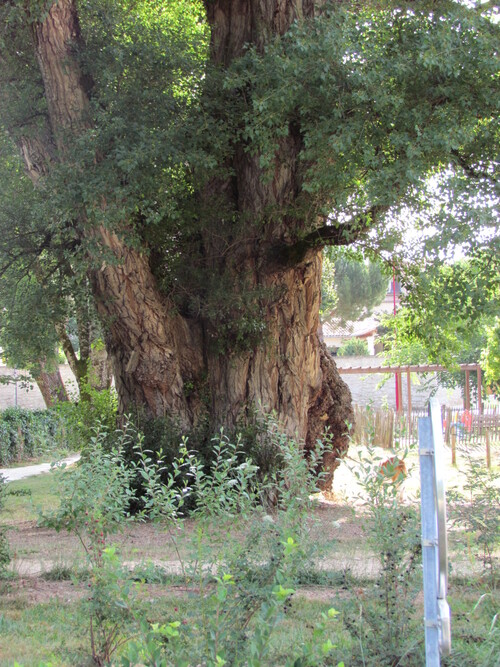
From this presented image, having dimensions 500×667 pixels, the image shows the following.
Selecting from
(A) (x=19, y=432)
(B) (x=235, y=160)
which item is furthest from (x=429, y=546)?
(A) (x=19, y=432)

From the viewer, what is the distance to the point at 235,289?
10617 millimetres

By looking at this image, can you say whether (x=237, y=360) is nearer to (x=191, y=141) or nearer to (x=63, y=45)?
(x=191, y=141)

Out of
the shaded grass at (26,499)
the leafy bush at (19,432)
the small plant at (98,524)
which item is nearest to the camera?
the small plant at (98,524)

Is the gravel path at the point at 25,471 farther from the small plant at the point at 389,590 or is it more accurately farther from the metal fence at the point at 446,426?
the small plant at the point at 389,590

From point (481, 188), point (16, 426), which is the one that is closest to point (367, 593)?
point (481, 188)

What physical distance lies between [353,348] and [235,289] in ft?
127

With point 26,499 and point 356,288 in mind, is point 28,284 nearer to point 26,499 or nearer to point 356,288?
point 26,499

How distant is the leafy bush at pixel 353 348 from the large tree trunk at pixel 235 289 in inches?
1451

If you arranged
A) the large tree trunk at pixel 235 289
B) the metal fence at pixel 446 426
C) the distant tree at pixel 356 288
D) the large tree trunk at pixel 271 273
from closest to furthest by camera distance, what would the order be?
the large tree trunk at pixel 235 289
the large tree trunk at pixel 271 273
the metal fence at pixel 446 426
the distant tree at pixel 356 288

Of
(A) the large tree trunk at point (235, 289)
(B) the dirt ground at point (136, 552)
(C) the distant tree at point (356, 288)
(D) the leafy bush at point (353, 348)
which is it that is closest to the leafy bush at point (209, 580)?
(B) the dirt ground at point (136, 552)

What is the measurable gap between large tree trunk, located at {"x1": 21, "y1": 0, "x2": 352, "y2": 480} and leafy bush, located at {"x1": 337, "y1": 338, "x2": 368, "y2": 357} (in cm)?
3686

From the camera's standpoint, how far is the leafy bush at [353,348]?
4875 centimetres

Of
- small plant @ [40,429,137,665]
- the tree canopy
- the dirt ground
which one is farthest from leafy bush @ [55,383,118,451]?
small plant @ [40,429,137,665]

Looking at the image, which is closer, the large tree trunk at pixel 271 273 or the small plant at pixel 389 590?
the small plant at pixel 389 590
